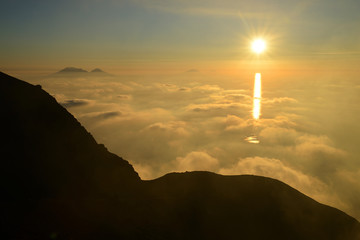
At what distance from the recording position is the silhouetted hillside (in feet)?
65.3

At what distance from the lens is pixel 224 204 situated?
39.6 metres

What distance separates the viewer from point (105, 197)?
88.7 feet

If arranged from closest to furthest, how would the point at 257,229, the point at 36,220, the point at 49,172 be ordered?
the point at 36,220, the point at 49,172, the point at 257,229

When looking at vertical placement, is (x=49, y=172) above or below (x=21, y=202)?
above

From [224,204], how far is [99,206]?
23.5 metres

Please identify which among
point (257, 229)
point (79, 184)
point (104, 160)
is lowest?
point (257, 229)

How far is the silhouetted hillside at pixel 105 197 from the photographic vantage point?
19.9 metres

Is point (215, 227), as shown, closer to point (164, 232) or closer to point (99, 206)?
point (164, 232)

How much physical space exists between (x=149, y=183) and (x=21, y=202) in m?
25.1

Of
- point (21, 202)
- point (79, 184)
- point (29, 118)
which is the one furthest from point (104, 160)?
point (21, 202)

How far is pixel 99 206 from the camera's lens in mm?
23359

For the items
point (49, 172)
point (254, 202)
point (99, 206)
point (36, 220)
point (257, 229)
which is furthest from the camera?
point (254, 202)

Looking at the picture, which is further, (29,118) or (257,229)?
(257,229)

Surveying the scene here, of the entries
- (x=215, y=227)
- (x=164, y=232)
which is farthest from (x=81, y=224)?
(x=215, y=227)
